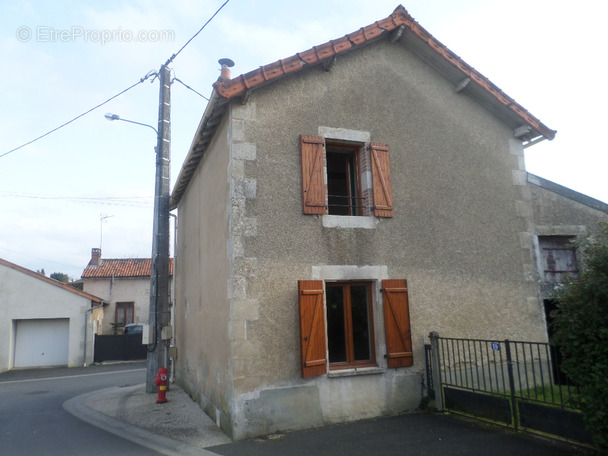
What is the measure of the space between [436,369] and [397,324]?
Result: 0.96 m

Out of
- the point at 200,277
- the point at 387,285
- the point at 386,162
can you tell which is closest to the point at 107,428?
the point at 200,277

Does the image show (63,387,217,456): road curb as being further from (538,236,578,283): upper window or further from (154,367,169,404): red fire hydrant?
(538,236,578,283): upper window

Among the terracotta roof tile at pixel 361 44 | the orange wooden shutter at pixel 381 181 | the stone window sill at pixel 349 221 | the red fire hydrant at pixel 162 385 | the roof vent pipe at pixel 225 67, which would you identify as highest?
the roof vent pipe at pixel 225 67

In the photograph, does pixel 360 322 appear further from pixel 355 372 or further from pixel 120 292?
pixel 120 292

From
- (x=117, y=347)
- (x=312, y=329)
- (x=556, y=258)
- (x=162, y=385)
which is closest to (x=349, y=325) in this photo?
(x=312, y=329)

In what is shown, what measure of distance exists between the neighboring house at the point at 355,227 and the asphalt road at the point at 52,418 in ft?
5.91

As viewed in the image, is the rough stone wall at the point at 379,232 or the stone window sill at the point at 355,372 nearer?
the rough stone wall at the point at 379,232

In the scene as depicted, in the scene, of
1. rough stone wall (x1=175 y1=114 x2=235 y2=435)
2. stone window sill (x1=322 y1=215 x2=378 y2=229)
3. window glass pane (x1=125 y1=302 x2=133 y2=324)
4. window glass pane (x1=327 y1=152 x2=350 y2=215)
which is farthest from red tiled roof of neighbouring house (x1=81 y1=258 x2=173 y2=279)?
stone window sill (x1=322 y1=215 x2=378 y2=229)

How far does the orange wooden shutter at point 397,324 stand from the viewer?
22.4 ft

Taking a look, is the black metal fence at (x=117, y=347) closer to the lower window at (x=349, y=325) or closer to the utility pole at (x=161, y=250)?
the utility pole at (x=161, y=250)

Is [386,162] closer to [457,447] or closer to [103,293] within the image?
[457,447]

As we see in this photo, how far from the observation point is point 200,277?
892 cm

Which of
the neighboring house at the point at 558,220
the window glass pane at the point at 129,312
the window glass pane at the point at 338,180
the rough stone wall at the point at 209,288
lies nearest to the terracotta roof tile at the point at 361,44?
the rough stone wall at the point at 209,288

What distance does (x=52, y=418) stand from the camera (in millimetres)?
8086
